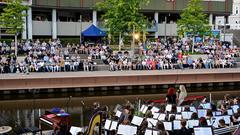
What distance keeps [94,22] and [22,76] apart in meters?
25.5

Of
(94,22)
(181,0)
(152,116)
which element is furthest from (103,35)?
(152,116)

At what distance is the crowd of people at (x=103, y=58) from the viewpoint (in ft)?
112

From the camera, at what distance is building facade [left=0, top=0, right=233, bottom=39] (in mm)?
52438

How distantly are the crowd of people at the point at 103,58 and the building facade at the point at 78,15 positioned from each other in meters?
9.91

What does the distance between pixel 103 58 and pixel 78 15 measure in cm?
2130

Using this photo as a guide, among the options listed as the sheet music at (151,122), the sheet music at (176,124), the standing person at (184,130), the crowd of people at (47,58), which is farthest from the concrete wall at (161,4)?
the standing person at (184,130)

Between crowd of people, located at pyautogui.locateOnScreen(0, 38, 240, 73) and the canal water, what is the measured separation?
2.68 meters

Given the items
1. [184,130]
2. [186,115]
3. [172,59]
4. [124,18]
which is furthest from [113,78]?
[184,130]

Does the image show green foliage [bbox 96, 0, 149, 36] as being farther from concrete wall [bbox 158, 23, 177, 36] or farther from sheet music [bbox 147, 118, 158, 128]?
sheet music [bbox 147, 118, 158, 128]

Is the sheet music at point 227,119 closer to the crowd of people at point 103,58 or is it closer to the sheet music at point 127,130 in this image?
the sheet music at point 127,130

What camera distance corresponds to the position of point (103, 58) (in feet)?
125

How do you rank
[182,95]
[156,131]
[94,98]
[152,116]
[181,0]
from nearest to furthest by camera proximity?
1. [156,131]
2. [152,116]
3. [182,95]
4. [94,98]
5. [181,0]

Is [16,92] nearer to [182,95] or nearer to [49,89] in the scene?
[49,89]

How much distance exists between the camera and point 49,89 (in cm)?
3222
